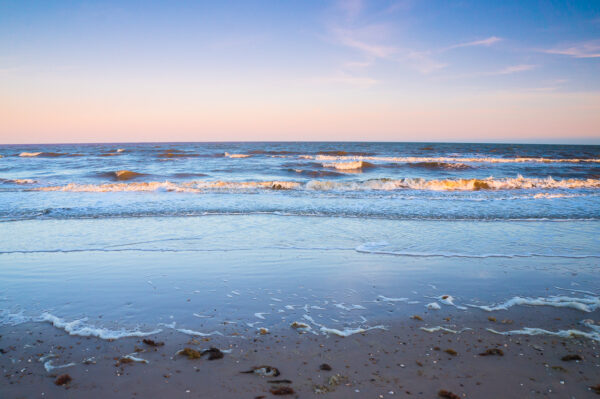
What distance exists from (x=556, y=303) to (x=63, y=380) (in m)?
5.32

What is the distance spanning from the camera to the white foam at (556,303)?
4.38 metres

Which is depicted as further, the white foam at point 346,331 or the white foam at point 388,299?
the white foam at point 388,299

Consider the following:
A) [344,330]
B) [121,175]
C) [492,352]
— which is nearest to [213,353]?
[344,330]

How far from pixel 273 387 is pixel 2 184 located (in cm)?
2301

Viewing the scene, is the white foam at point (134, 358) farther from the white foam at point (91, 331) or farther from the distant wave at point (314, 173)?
the distant wave at point (314, 173)

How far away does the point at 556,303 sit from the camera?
4.49 meters

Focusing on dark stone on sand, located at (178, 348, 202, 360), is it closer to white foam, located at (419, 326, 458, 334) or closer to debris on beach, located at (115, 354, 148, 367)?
debris on beach, located at (115, 354, 148, 367)

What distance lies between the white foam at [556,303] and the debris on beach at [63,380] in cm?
427

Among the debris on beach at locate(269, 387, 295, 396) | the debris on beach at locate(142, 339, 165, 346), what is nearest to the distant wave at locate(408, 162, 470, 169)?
the debris on beach at locate(142, 339, 165, 346)

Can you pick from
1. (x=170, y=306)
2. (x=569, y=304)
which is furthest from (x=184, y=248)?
(x=569, y=304)

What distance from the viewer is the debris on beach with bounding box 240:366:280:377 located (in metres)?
2.99

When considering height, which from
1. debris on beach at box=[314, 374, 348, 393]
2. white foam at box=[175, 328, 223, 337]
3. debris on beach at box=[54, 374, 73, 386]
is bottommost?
white foam at box=[175, 328, 223, 337]

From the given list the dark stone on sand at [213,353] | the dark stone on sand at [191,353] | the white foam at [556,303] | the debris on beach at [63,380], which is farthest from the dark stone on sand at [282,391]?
the white foam at [556,303]

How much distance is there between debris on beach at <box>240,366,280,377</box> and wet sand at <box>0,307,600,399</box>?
43 mm
